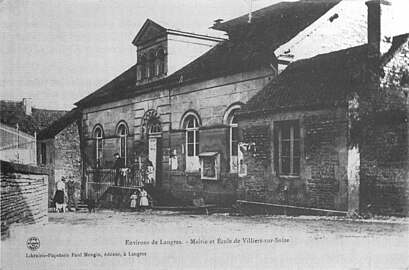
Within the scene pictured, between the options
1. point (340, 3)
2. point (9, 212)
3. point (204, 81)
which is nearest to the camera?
point (9, 212)

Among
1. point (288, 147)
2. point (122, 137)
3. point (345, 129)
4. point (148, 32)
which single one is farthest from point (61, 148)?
point (345, 129)

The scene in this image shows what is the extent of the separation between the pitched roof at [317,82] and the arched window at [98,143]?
5.18 feet

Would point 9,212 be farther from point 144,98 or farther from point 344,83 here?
point 344,83

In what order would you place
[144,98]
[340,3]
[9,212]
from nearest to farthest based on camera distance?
[9,212] < [340,3] < [144,98]

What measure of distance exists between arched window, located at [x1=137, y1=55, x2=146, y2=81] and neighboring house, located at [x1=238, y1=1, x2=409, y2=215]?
136cm

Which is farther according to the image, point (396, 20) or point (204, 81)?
point (204, 81)

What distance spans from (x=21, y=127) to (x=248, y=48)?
233 centimetres

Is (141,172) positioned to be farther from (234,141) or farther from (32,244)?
(32,244)

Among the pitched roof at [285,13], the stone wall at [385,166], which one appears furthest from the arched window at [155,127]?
the stone wall at [385,166]

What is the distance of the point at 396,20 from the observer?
4883mm

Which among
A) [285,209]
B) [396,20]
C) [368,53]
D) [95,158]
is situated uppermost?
[396,20]

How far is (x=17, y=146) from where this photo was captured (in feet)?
16.0

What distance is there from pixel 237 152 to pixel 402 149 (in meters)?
1.54

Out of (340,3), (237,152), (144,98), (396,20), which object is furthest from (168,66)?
(396,20)
